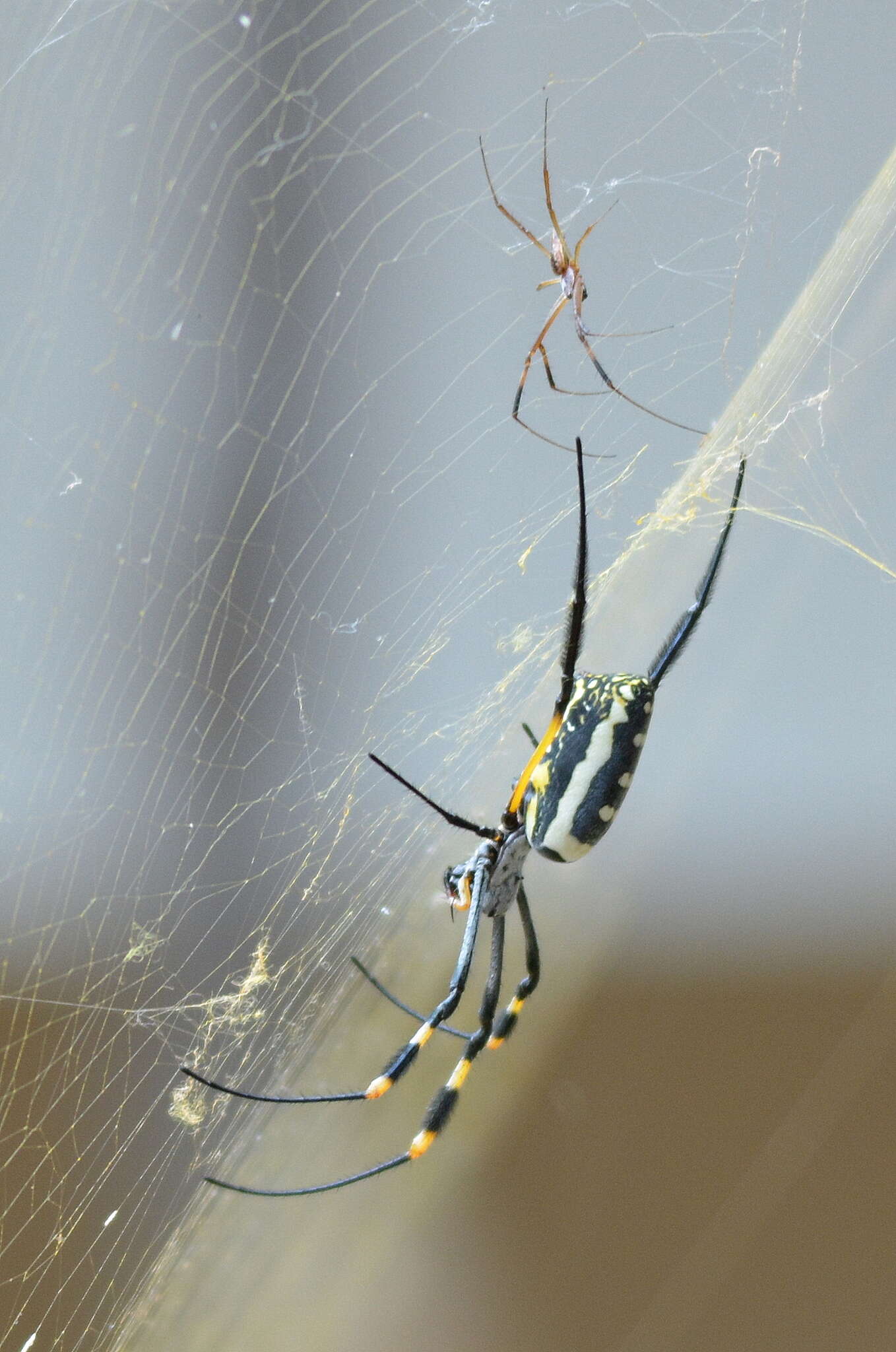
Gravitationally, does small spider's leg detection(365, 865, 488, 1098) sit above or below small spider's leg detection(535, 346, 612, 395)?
below

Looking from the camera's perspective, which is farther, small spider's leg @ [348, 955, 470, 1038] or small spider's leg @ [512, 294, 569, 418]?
small spider's leg @ [348, 955, 470, 1038]

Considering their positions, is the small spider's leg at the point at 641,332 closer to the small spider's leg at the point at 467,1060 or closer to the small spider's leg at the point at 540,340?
the small spider's leg at the point at 540,340

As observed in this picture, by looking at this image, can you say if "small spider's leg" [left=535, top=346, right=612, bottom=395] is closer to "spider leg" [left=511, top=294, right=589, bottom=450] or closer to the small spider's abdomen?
"spider leg" [left=511, top=294, right=589, bottom=450]

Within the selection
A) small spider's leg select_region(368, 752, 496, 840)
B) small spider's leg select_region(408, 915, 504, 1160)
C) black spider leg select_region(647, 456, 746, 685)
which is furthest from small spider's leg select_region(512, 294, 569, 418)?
small spider's leg select_region(408, 915, 504, 1160)

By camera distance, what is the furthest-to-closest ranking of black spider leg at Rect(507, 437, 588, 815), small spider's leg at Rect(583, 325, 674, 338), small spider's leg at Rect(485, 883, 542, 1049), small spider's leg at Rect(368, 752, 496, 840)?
small spider's leg at Rect(485, 883, 542, 1049)
small spider's leg at Rect(583, 325, 674, 338)
small spider's leg at Rect(368, 752, 496, 840)
black spider leg at Rect(507, 437, 588, 815)

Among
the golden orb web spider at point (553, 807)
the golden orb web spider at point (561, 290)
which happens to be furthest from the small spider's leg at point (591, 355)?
the golden orb web spider at point (553, 807)

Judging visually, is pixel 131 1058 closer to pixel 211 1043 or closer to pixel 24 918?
pixel 211 1043

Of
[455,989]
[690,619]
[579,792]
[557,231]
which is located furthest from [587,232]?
[455,989]
